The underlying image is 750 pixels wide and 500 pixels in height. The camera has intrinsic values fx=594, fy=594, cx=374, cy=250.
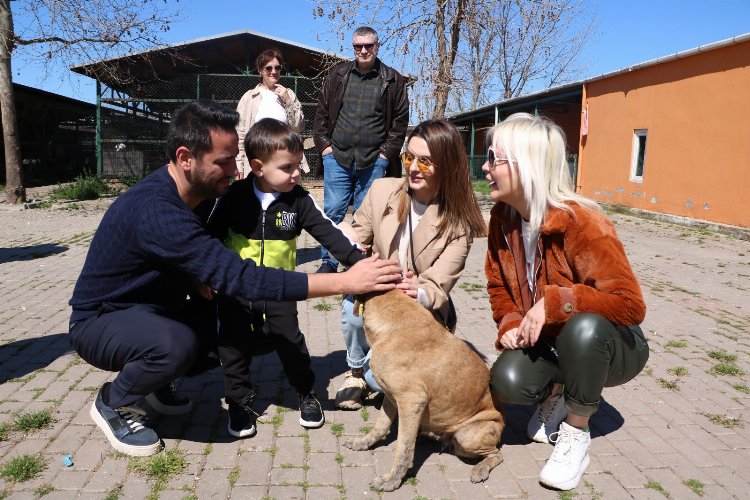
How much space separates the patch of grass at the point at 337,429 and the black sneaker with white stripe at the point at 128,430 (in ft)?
3.15

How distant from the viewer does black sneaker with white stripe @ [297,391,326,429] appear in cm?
350

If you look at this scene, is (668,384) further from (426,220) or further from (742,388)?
(426,220)

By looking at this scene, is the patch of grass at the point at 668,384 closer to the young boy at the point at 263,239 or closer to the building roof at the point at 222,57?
the young boy at the point at 263,239

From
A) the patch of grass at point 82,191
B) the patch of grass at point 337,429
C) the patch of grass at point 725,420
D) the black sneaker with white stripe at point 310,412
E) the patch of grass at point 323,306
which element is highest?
the patch of grass at point 82,191

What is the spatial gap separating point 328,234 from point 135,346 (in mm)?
1184

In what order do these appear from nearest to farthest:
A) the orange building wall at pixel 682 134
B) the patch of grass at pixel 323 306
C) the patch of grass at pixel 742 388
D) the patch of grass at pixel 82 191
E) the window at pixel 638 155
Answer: the patch of grass at pixel 742 388
the patch of grass at pixel 323 306
the orange building wall at pixel 682 134
the window at pixel 638 155
the patch of grass at pixel 82 191

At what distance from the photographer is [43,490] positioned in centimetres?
278

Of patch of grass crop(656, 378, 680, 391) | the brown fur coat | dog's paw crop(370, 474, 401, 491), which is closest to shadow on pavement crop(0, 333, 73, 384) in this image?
dog's paw crop(370, 474, 401, 491)

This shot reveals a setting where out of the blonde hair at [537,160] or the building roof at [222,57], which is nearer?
the blonde hair at [537,160]

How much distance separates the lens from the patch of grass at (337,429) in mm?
3461

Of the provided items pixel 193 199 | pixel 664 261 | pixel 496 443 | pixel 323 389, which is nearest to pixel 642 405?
pixel 496 443

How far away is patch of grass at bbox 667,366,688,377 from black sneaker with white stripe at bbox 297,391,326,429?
9.12ft

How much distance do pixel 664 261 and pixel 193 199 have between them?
8345 millimetres

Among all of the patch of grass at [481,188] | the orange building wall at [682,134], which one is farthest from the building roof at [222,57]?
the orange building wall at [682,134]
